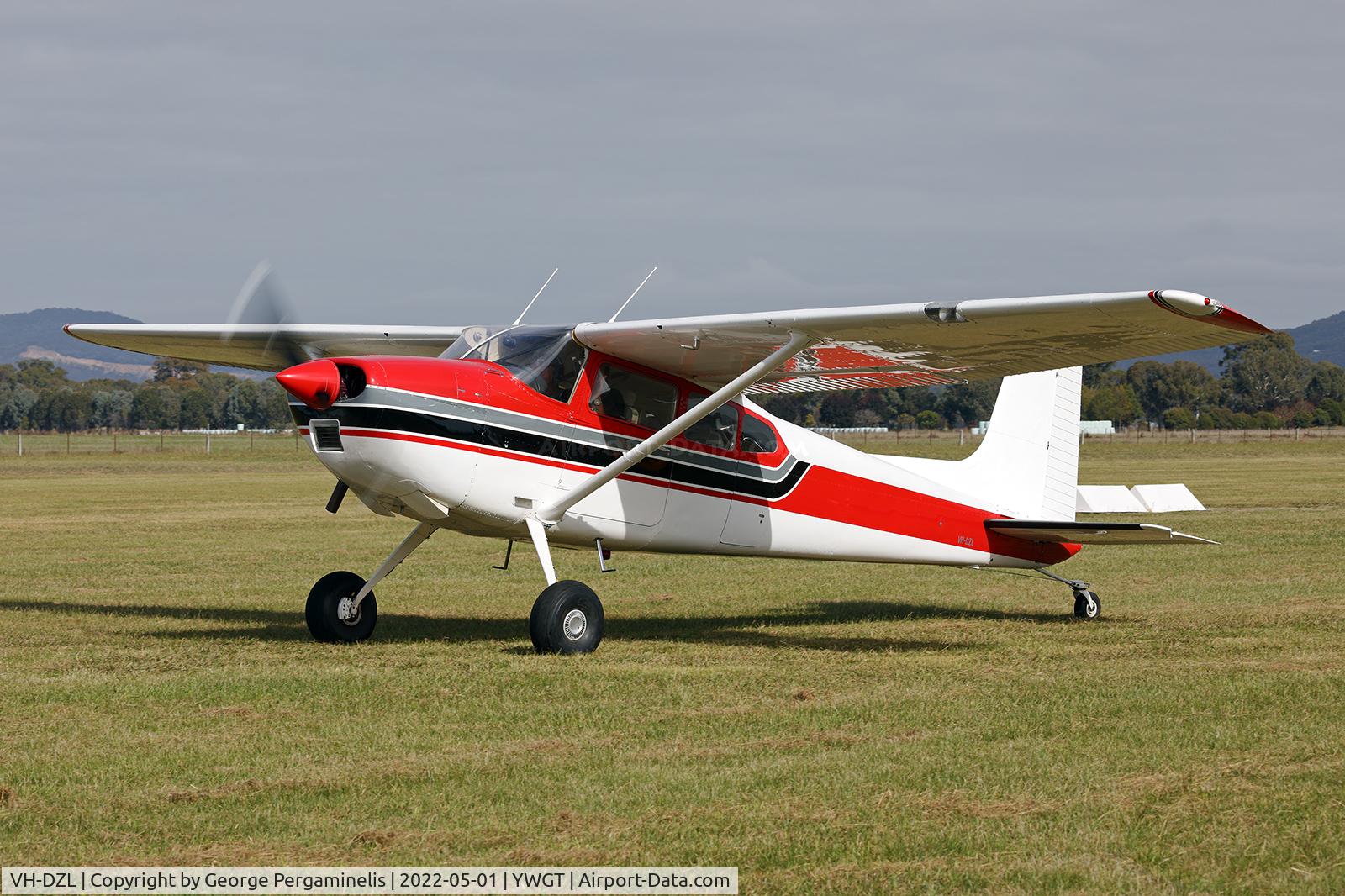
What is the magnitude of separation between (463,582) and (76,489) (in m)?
27.8

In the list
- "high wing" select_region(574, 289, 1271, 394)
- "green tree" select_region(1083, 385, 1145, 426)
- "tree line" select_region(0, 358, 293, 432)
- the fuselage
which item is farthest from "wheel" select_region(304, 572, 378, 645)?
"green tree" select_region(1083, 385, 1145, 426)

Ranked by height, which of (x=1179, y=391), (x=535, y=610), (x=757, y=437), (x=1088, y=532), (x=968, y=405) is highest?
(x=1179, y=391)

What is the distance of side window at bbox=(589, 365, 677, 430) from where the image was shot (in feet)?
37.8

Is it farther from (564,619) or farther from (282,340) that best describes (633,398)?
(282,340)

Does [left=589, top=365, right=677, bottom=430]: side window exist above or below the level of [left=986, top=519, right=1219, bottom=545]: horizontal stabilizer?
above

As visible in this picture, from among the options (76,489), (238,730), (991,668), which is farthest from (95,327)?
(76,489)

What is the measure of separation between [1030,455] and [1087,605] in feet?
6.20

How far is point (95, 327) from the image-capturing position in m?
14.8

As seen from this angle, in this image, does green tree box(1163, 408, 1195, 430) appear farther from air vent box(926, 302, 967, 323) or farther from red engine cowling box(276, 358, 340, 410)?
red engine cowling box(276, 358, 340, 410)

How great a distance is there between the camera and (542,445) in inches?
432

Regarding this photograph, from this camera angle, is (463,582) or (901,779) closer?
(901,779)

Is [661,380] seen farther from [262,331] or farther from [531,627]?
[262,331]

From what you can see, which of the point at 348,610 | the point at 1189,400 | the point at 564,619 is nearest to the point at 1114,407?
the point at 1189,400

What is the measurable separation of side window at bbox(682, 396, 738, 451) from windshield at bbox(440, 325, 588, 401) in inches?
50.5
